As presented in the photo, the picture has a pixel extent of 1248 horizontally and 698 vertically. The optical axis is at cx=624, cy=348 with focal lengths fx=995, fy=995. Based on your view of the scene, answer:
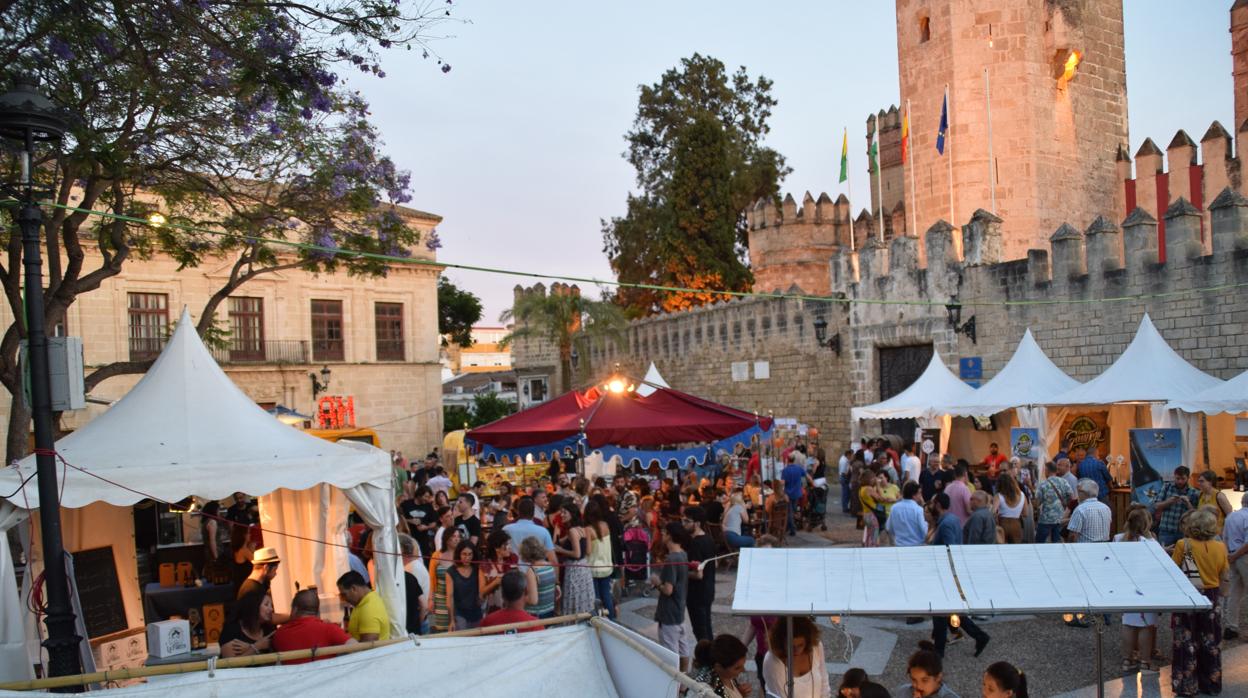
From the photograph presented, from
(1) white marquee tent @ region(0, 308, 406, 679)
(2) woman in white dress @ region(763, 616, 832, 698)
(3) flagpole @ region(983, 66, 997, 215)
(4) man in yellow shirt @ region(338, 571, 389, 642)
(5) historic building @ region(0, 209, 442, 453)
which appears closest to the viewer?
(2) woman in white dress @ region(763, 616, 832, 698)

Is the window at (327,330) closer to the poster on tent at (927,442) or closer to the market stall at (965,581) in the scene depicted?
the poster on tent at (927,442)

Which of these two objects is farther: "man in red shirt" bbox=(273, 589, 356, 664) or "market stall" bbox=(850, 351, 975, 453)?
"market stall" bbox=(850, 351, 975, 453)

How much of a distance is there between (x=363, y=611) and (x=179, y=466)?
1.78m

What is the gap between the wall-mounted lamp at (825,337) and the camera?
69.0 feet

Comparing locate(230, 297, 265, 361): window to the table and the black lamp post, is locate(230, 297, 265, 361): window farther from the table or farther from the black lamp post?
the black lamp post

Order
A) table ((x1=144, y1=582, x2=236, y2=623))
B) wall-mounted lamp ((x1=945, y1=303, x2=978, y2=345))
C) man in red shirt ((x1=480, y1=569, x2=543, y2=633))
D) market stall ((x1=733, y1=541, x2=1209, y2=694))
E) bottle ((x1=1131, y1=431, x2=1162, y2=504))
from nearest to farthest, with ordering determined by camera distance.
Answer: market stall ((x1=733, y1=541, x2=1209, y2=694)) → man in red shirt ((x1=480, y1=569, x2=543, y2=633)) → table ((x1=144, y1=582, x2=236, y2=623)) → bottle ((x1=1131, y1=431, x2=1162, y2=504)) → wall-mounted lamp ((x1=945, y1=303, x2=978, y2=345))

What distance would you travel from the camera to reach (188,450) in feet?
22.8

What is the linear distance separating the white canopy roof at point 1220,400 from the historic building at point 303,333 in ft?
67.1

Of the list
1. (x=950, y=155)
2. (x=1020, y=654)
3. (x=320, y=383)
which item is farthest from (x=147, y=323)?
(x=1020, y=654)

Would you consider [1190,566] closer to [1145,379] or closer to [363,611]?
[363,611]

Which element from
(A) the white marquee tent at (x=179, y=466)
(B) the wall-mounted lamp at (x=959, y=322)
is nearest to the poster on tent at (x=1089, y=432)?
(B) the wall-mounted lamp at (x=959, y=322)

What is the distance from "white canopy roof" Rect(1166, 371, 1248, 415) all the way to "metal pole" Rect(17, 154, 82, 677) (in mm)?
11095

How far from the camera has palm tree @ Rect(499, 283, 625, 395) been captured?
3136 centimetres

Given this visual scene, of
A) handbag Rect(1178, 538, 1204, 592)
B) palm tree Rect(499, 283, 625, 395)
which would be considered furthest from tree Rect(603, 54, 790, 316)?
handbag Rect(1178, 538, 1204, 592)
